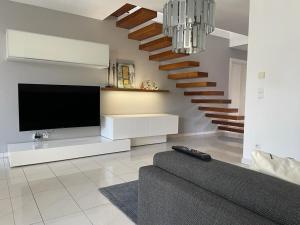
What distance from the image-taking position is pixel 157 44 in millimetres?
4684

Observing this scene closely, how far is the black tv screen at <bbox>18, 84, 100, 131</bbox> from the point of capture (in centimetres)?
378

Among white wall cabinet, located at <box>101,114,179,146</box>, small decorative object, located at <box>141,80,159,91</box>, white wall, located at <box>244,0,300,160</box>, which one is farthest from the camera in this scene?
small decorative object, located at <box>141,80,159,91</box>

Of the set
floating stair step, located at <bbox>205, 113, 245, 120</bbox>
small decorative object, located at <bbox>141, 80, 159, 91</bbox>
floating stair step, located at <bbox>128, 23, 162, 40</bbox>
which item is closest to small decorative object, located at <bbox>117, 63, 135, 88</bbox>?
small decorative object, located at <bbox>141, 80, 159, 91</bbox>

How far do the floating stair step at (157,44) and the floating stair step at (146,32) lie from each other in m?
0.16

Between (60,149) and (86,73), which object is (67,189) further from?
(86,73)

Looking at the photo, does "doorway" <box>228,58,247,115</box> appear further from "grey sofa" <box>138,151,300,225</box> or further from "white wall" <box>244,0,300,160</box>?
"grey sofa" <box>138,151,300,225</box>

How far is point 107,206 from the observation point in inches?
90.0

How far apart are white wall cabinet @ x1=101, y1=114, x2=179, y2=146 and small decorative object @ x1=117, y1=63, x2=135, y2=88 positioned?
74cm

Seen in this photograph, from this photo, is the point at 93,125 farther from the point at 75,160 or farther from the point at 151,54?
the point at 151,54

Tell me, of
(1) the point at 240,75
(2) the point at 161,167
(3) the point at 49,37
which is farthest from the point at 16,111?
(1) the point at 240,75

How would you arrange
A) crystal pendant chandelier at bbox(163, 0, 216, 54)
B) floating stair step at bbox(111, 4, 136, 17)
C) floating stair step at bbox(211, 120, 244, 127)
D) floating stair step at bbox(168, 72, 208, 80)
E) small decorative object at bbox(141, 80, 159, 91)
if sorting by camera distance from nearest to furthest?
crystal pendant chandelier at bbox(163, 0, 216, 54), floating stair step at bbox(111, 4, 136, 17), floating stair step at bbox(168, 72, 208, 80), small decorative object at bbox(141, 80, 159, 91), floating stair step at bbox(211, 120, 244, 127)

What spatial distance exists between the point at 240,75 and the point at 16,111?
21.0 ft

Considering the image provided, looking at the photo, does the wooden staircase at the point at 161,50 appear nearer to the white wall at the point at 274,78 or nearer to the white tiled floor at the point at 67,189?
the white wall at the point at 274,78

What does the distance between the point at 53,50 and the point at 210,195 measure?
3.57 meters
